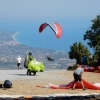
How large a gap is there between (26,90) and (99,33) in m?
43.4

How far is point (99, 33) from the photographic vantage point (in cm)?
6375

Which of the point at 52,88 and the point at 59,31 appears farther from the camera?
the point at 59,31

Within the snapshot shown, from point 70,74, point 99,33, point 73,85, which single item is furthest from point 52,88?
point 99,33

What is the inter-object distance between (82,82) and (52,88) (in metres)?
1.64

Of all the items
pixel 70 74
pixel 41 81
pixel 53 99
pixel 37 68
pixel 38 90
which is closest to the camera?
pixel 53 99

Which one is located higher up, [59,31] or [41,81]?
[59,31]

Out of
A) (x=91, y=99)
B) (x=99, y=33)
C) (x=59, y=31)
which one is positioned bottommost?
(x=91, y=99)

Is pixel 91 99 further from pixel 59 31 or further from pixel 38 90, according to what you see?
pixel 59 31

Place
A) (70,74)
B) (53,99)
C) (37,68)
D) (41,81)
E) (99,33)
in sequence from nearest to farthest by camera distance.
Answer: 1. (53,99)
2. (41,81)
3. (37,68)
4. (70,74)
5. (99,33)

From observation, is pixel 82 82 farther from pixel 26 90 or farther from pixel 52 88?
pixel 26 90

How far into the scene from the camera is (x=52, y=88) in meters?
22.5

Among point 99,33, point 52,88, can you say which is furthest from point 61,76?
point 99,33

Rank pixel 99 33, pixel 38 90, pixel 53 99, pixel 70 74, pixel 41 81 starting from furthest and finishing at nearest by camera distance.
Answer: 1. pixel 99 33
2. pixel 70 74
3. pixel 41 81
4. pixel 38 90
5. pixel 53 99

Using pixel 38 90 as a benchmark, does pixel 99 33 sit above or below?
above
